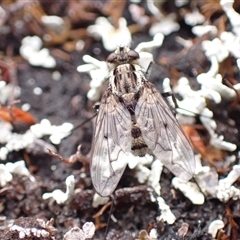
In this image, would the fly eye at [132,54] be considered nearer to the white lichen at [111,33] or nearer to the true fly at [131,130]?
the true fly at [131,130]

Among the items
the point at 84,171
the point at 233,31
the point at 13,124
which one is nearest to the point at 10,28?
the point at 13,124

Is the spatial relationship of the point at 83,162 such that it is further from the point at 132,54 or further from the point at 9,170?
the point at 132,54

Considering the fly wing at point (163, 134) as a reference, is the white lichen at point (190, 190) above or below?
below

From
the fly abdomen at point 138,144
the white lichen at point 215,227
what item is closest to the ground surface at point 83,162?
the white lichen at point 215,227

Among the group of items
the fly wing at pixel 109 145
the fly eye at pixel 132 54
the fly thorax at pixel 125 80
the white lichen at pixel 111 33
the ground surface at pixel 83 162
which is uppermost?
the fly eye at pixel 132 54

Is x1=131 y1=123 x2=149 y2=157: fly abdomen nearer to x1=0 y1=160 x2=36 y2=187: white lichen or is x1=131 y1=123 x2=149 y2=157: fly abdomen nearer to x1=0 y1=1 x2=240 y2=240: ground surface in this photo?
x1=0 y1=1 x2=240 y2=240: ground surface

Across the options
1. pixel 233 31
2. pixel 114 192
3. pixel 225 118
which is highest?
pixel 233 31

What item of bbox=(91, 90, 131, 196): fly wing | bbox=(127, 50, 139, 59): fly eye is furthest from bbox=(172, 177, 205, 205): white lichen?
bbox=(127, 50, 139, 59): fly eye

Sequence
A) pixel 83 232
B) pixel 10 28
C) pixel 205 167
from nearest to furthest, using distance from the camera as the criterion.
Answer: pixel 83 232 < pixel 205 167 < pixel 10 28

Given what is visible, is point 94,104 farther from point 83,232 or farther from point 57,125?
point 83,232
